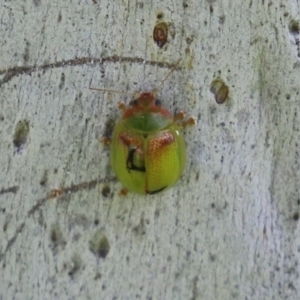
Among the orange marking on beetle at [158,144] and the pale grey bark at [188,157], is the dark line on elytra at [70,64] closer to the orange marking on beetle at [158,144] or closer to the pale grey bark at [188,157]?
the pale grey bark at [188,157]

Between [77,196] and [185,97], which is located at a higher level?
[185,97]

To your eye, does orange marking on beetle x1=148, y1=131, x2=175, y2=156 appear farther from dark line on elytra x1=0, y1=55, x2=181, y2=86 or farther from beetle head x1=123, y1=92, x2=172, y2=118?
dark line on elytra x1=0, y1=55, x2=181, y2=86

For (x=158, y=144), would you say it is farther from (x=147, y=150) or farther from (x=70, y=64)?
(x=70, y=64)

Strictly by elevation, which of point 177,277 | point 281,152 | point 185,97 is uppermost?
point 185,97

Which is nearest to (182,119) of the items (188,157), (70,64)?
(188,157)

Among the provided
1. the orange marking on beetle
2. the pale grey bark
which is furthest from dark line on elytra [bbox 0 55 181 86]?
the orange marking on beetle

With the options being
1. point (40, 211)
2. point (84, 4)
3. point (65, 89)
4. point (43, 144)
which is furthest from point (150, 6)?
point (40, 211)

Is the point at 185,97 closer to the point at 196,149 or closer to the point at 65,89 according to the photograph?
the point at 196,149
